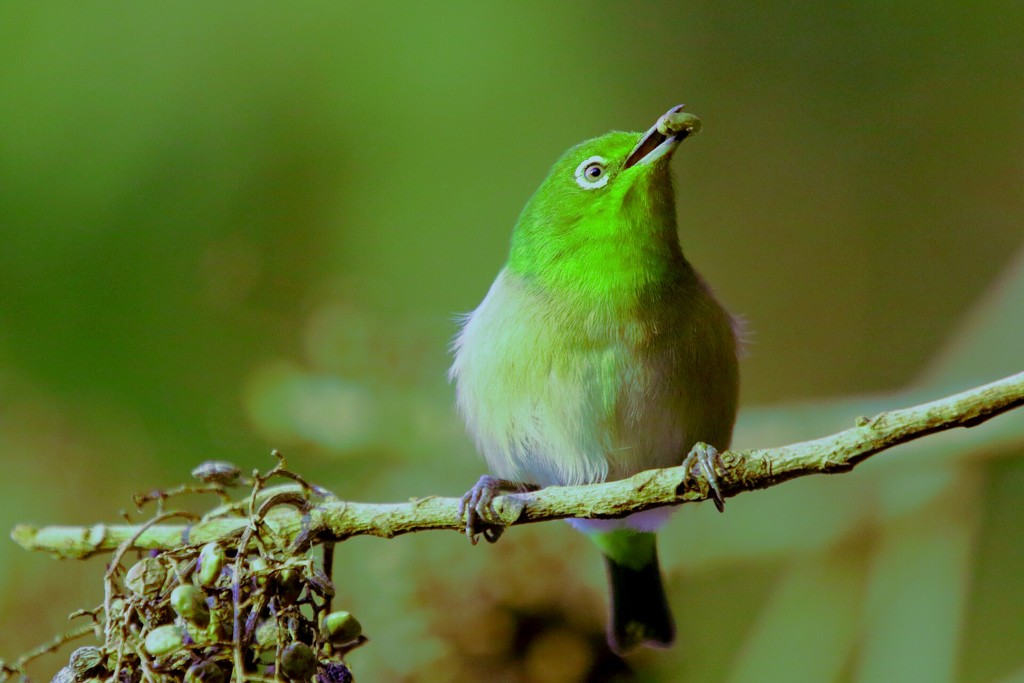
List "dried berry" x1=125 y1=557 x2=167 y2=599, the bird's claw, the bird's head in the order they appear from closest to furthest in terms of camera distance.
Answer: "dried berry" x1=125 y1=557 x2=167 y2=599 → the bird's claw → the bird's head

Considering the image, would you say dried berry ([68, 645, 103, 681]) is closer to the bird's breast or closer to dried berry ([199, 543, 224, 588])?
dried berry ([199, 543, 224, 588])

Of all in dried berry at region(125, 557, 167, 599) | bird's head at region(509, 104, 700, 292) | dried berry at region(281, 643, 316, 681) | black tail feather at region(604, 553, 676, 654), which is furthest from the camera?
black tail feather at region(604, 553, 676, 654)

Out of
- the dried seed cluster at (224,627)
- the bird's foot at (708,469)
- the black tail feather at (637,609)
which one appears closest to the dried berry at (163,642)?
the dried seed cluster at (224,627)

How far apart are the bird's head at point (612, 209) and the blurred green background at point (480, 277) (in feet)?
1.91

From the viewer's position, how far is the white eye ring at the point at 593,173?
1.25m

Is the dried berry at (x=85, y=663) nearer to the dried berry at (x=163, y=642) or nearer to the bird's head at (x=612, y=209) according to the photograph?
the dried berry at (x=163, y=642)

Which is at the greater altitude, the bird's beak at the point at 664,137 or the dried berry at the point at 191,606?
the bird's beak at the point at 664,137

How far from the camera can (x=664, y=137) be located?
3.95 ft

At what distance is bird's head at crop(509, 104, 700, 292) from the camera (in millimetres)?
1209

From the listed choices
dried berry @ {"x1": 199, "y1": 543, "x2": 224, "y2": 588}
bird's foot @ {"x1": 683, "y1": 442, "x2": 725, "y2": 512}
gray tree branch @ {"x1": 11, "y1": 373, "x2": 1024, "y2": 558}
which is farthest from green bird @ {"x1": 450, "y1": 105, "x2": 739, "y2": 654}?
dried berry @ {"x1": 199, "y1": 543, "x2": 224, "y2": 588}

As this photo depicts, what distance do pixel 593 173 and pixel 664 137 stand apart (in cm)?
12

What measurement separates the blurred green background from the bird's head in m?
0.58

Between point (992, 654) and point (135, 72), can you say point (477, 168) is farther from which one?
point (992, 654)

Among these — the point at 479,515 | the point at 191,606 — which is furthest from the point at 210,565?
the point at 479,515
